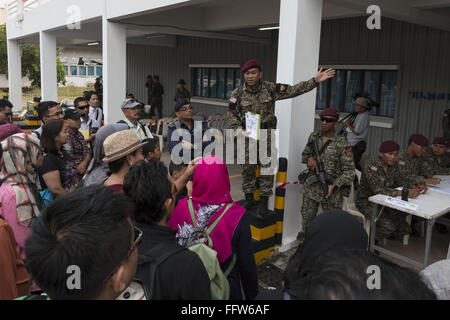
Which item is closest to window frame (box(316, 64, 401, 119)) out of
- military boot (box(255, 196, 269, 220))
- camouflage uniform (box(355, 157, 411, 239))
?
camouflage uniform (box(355, 157, 411, 239))

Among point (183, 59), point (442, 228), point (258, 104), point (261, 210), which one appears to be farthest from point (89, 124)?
point (183, 59)

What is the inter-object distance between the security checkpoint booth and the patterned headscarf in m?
2.67

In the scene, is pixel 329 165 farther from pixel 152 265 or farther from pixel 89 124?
pixel 89 124

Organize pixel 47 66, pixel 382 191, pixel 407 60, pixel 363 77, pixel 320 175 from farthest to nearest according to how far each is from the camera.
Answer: pixel 47 66, pixel 363 77, pixel 407 60, pixel 382 191, pixel 320 175

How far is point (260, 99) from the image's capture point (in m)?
4.20

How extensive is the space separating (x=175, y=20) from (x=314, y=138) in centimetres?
551

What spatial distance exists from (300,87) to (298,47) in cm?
47

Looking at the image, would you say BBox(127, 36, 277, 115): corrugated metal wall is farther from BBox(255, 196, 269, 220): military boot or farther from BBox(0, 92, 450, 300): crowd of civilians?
BBox(0, 92, 450, 300): crowd of civilians

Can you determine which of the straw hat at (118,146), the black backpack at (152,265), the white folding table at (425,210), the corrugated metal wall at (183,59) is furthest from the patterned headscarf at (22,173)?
the corrugated metal wall at (183,59)

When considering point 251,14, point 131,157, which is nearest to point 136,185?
point 131,157

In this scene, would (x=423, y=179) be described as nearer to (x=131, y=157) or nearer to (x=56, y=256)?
(x=131, y=157)

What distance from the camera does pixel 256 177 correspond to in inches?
181

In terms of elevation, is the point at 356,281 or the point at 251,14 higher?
the point at 251,14

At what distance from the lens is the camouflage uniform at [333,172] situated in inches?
154
